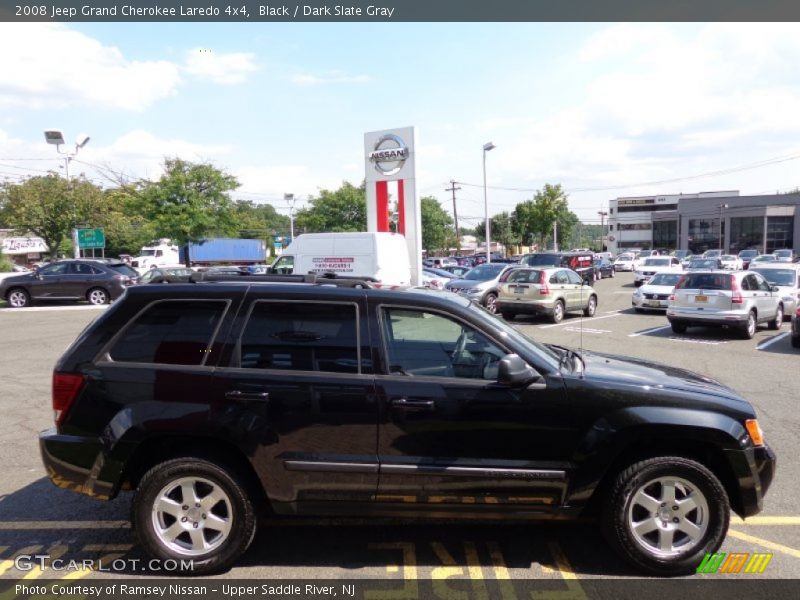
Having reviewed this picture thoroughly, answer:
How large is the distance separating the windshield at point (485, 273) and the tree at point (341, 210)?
29.4m

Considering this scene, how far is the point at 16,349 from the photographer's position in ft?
39.4

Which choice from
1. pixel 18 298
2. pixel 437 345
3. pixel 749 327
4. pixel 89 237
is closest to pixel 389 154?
pixel 749 327

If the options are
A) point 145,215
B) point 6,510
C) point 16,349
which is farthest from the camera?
point 145,215

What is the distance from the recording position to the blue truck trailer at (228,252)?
5734cm

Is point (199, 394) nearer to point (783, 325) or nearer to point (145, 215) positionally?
point (783, 325)

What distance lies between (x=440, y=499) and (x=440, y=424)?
0.46 meters

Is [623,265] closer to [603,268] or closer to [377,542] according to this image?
[603,268]

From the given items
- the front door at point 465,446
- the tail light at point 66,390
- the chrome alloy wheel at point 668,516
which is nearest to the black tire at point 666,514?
the chrome alloy wheel at point 668,516

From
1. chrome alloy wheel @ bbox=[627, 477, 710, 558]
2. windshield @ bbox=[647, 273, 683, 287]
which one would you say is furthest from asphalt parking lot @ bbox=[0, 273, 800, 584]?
windshield @ bbox=[647, 273, 683, 287]

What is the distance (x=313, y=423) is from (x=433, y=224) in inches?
2744

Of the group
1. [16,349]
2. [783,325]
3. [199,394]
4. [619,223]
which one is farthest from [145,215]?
[619,223]

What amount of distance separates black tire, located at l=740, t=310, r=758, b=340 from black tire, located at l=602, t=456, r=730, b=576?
1143 centimetres

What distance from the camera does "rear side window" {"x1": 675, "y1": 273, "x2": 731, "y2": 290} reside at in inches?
541

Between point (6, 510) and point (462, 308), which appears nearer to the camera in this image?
point (462, 308)
